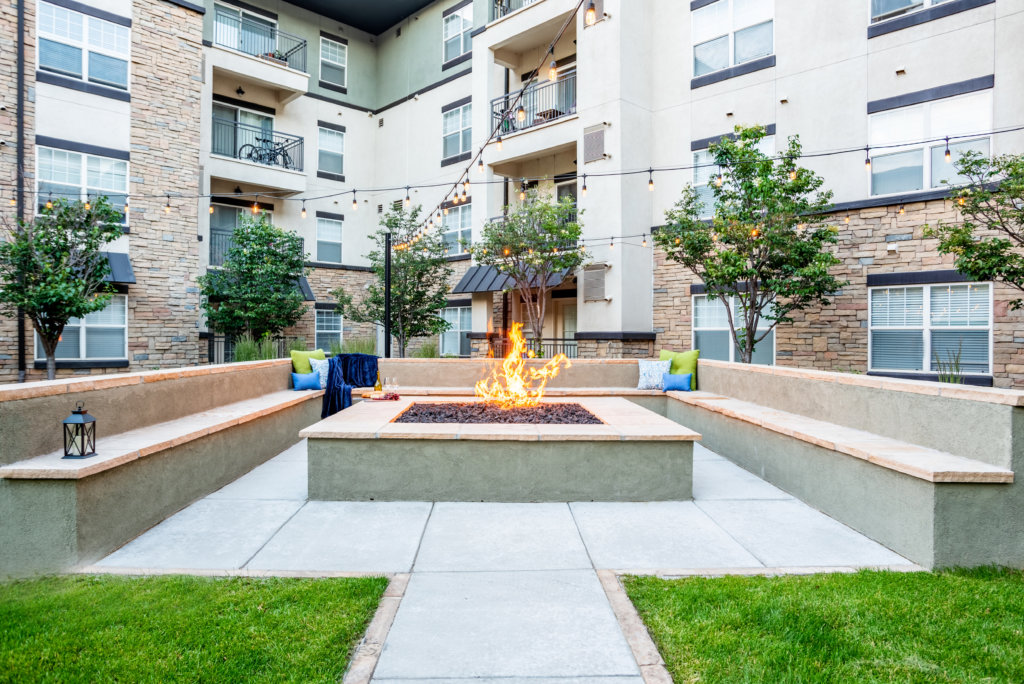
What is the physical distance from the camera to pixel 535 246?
13.9 meters

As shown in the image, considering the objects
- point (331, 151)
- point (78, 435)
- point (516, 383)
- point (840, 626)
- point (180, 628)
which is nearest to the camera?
point (180, 628)

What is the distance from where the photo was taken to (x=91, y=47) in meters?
14.2

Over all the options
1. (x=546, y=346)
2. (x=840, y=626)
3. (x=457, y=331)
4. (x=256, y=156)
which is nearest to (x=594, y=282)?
(x=546, y=346)

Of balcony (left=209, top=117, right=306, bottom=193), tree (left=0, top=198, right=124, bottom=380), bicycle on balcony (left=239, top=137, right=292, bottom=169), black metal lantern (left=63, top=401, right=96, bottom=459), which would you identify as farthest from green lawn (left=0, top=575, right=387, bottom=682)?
bicycle on balcony (left=239, top=137, right=292, bottom=169)

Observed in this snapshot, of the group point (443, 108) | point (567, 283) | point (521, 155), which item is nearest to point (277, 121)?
point (443, 108)

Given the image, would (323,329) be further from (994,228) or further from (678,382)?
(994,228)

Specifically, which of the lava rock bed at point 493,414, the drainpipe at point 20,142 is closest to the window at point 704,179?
the lava rock bed at point 493,414

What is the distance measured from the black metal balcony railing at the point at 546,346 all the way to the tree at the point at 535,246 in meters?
0.87

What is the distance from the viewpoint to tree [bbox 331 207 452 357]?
16625 millimetres

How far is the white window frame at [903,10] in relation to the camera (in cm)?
1098

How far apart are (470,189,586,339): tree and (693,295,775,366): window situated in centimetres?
323

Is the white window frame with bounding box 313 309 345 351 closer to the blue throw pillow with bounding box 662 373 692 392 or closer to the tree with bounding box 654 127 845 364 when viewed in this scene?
the blue throw pillow with bounding box 662 373 692 392

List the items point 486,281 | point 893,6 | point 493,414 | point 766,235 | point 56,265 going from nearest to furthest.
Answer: point 493,414, point 766,235, point 893,6, point 56,265, point 486,281

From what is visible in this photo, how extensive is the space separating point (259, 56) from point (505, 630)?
2057 centimetres
